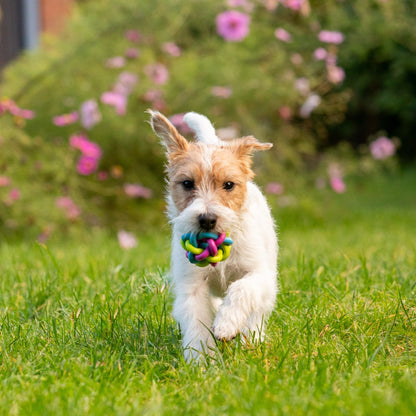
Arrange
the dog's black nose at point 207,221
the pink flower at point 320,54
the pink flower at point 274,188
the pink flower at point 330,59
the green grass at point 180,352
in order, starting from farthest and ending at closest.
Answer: the pink flower at point 274,188 → the pink flower at point 330,59 → the pink flower at point 320,54 → the dog's black nose at point 207,221 → the green grass at point 180,352

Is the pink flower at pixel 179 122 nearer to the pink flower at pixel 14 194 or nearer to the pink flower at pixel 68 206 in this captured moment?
the pink flower at pixel 68 206

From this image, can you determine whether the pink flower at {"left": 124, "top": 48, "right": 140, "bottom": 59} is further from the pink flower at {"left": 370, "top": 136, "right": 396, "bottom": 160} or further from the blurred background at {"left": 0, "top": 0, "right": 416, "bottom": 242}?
the pink flower at {"left": 370, "top": 136, "right": 396, "bottom": 160}

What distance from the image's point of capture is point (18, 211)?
282 inches

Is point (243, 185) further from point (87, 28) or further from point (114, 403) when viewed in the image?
point (87, 28)

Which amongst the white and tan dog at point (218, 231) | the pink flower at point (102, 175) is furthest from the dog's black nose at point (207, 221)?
the pink flower at point (102, 175)

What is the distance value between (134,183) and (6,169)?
5.28ft

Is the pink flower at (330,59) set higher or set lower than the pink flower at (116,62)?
lower

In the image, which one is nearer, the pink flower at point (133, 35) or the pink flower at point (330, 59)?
A: the pink flower at point (133, 35)

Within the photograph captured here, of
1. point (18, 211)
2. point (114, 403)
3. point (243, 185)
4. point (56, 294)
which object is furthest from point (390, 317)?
point (18, 211)

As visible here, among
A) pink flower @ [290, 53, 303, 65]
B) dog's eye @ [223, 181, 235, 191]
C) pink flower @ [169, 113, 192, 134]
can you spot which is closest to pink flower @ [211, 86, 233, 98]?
pink flower @ [169, 113, 192, 134]

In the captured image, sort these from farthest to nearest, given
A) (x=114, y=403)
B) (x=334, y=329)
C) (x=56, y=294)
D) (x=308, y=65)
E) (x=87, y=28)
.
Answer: (x=308, y=65)
(x=87, y=28)
(x=56, y=294)
(x=334, y=329)
(x=114, y=403)

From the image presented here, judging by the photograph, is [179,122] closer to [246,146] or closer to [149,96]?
[149,96]

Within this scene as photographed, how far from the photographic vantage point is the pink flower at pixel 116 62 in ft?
25.3

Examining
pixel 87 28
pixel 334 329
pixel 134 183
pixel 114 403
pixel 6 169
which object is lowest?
pixel 134 183
